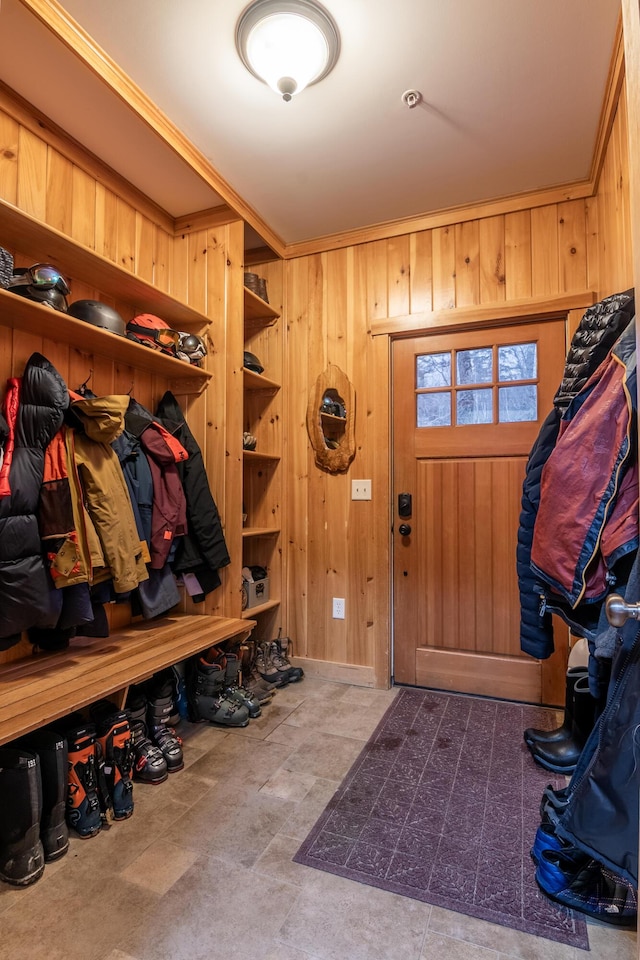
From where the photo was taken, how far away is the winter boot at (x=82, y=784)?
1.55 m

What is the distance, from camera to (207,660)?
2.34m

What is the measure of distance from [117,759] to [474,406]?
2.30 m

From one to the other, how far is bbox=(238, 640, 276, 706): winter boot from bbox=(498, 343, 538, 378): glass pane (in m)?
2.05

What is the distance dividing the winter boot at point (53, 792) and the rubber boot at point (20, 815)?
Result: 5 centimetres

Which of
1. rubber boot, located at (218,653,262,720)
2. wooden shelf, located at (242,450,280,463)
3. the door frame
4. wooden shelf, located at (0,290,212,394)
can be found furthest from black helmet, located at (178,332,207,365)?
rubber boot, located at (218,653,262,720)

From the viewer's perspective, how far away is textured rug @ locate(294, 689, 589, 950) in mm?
1326

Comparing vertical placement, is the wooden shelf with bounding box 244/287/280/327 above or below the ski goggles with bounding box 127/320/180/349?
above

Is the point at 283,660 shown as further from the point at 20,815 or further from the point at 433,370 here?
the point at 433,370

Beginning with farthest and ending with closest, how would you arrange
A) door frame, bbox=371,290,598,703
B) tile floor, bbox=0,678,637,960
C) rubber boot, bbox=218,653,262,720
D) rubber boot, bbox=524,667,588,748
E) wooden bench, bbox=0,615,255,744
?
door frame, bbox=371,290,598,703 → rubber boot, bbox=218,653,262,720 → rubber boot, bbox=524,667,588,748 → wooden bench, bbox=0,615,255,744 → tile floor, bbox=0,678,637,960

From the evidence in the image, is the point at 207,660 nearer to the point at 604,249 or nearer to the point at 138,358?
the point at 138,358

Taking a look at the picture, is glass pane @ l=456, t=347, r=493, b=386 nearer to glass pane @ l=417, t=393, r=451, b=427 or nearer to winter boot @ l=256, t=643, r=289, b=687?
glass pane @ l=417, t=393, r=451, b=427

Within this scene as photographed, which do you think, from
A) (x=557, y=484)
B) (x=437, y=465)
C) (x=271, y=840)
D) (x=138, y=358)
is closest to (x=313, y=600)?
(x=437, y=465)

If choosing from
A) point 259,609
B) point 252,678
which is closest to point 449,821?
point 252,678

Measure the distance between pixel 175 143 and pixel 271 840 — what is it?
8.97ft
